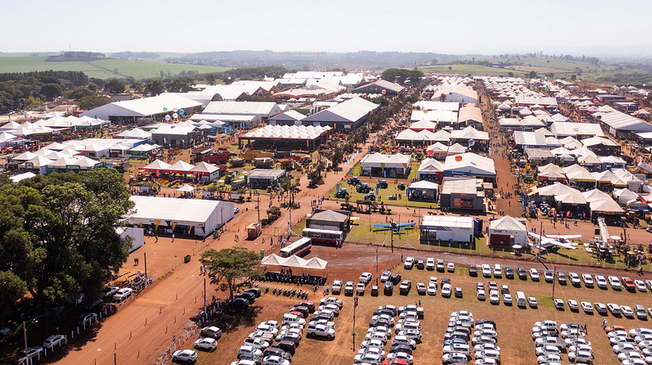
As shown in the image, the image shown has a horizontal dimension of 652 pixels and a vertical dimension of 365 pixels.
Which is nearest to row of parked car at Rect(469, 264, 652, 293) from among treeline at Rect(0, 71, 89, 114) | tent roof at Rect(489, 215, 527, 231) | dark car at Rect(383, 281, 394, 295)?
tent roof at Rect(489, 215, 527, 231)

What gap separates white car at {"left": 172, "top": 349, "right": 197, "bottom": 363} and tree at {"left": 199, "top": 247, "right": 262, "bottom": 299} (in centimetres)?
488

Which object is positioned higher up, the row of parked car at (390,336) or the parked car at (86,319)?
the row of parked car at (390,336)

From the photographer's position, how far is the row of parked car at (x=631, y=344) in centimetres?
2098

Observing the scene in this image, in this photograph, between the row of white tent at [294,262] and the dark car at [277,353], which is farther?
the row of white tent at [294,262]

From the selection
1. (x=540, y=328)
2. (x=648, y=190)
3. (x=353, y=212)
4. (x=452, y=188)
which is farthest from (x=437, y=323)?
(x=648, y=190)

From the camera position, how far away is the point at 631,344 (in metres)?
22.1

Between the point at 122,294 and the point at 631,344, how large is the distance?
81.7ft

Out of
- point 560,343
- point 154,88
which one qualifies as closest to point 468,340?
point 560,343

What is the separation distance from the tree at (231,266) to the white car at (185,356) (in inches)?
192

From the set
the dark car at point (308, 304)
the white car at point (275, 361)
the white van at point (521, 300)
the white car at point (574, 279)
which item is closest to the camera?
the white car at point (275, 361)

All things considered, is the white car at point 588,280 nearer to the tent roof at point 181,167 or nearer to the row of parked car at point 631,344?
→ the row of parked car at point 631,344

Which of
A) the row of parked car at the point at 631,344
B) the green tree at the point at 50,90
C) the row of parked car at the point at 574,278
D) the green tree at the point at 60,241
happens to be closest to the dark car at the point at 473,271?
the row of parked car at the point at 574,278

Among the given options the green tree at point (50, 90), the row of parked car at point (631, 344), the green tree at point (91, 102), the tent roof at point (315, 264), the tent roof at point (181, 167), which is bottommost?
the row of parked car at point (631, 344)

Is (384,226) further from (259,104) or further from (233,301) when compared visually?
(259,104)
